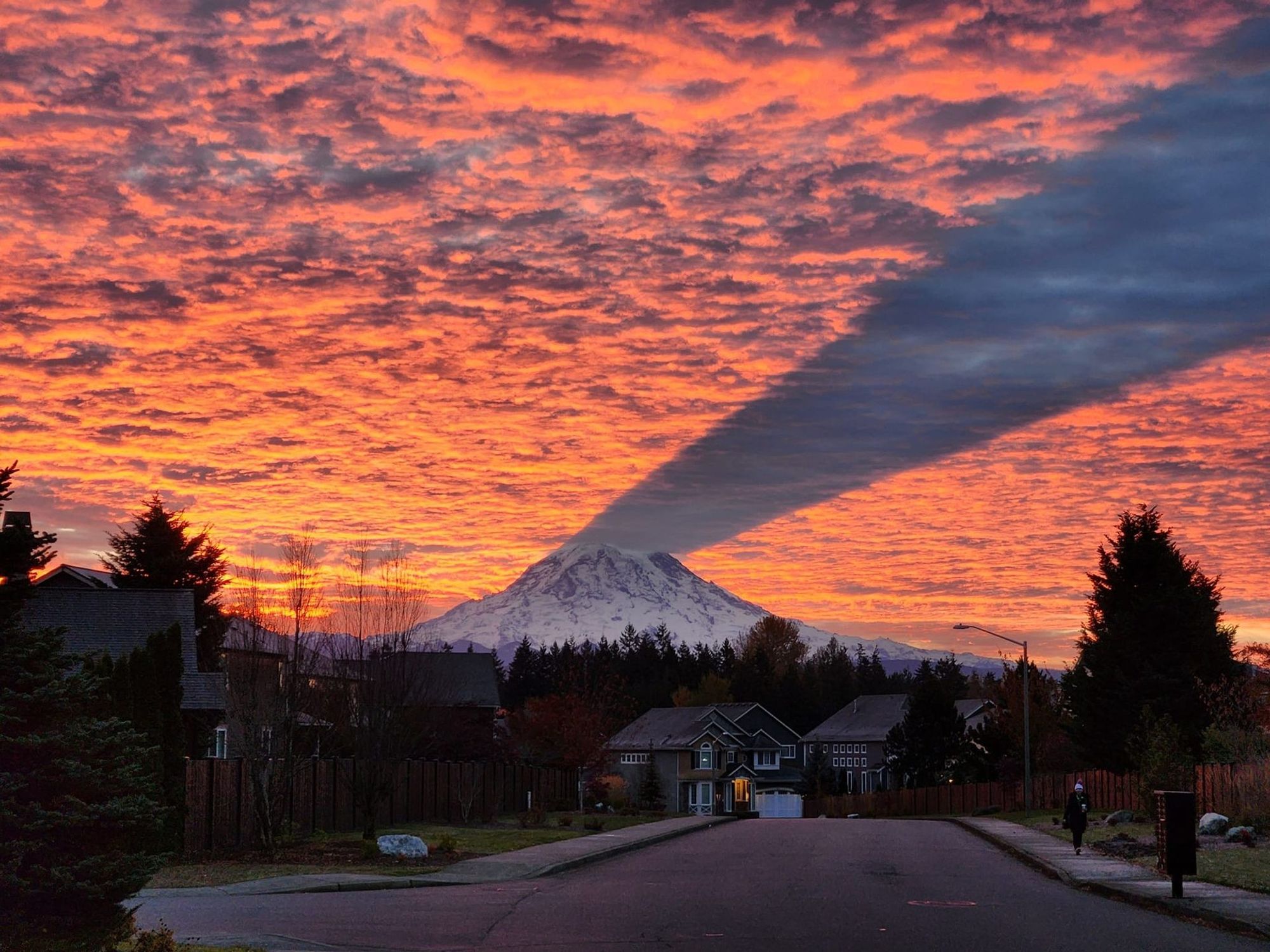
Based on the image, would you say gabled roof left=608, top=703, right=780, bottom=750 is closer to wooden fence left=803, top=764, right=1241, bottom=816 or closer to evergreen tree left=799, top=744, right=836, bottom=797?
evergreen tree left=799, top=744, right=836, bottom=797

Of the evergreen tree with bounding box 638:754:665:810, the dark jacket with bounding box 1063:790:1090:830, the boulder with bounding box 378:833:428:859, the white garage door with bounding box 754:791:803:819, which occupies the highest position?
the dark jacket with bounding box 1063:790:1090:830

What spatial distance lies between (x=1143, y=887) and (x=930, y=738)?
240ft

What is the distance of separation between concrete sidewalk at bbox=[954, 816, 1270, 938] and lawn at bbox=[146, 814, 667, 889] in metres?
11.5

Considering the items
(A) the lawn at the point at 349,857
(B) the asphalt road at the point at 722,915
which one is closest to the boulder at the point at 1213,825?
(B) the asphalt road at the point at 722,915

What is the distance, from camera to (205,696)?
42.6 metres

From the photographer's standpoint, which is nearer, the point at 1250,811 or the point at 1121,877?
the point at 1121,877

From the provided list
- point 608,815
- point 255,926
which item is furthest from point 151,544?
point 255,926

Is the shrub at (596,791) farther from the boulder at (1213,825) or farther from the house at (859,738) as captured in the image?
the house at (859,738)

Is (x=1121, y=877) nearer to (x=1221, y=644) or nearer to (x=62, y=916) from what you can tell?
(x=62, y=916)

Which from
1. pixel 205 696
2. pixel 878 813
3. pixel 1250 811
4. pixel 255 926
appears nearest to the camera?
pixel 255 926

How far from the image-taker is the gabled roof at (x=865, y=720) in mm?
130250

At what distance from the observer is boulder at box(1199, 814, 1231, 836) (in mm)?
32625

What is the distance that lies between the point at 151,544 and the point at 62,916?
206 ft

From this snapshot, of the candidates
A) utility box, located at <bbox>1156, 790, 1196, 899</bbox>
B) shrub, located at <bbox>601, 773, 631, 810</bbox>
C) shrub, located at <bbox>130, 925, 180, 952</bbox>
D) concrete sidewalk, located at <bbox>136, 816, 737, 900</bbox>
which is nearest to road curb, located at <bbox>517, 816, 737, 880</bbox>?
concrete sidewalk, located at <bbox>136, 816, 737, 900</bbox>
